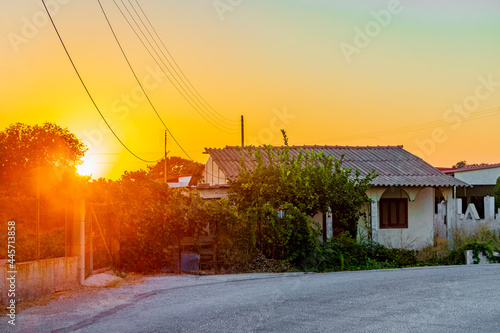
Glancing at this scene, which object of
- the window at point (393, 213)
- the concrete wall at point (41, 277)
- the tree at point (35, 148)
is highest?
the tree at point (35, 148)

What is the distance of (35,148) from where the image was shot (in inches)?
2062

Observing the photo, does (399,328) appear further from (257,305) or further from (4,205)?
(4,205)

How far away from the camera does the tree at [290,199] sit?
19250mm

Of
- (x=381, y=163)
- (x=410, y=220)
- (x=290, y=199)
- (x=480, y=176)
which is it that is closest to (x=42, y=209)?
(x=290, y=199)

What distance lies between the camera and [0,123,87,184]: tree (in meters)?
50.2

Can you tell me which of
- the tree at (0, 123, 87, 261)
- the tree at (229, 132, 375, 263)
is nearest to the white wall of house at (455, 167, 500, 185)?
the tree at (229, 132, 375, 263)

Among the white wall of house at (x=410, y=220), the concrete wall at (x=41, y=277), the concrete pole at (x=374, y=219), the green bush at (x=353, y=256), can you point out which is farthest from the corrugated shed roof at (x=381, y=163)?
the concrete wall at (x=41, y=277)

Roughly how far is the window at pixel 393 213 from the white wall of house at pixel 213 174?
7.68 meters

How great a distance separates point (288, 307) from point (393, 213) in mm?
18199

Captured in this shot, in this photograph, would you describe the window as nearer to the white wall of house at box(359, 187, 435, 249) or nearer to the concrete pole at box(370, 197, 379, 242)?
the white wall of house at box(359, 187, 435, 249)

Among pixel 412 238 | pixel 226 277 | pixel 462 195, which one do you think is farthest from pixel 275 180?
pixel 462 195

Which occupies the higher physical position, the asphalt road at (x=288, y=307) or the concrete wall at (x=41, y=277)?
the concrete wall at (x=41, y=277)

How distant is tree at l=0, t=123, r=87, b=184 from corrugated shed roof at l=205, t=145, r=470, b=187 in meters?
26.1

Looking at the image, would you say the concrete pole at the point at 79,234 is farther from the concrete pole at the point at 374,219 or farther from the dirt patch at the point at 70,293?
the concrete pole at the point at 374,219
